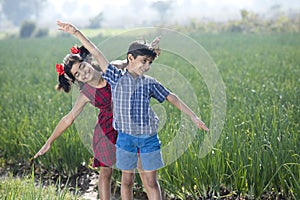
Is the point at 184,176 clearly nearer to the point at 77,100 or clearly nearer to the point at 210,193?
the point at 210,193

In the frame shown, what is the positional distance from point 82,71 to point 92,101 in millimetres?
260

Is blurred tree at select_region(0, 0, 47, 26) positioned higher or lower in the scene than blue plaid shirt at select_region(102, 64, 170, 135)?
higher

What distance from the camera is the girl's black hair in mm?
2719

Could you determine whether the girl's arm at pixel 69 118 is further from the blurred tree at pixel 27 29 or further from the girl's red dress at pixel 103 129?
the blurred tree at pixel 27 29

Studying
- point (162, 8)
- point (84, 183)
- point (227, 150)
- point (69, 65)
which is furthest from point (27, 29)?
point (69, 65)

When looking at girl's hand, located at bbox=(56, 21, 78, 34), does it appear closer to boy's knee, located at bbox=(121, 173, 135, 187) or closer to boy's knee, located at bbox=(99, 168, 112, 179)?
boy's knee, located at bbox=(121, 173, 135, 187)

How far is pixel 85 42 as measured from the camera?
102 inches

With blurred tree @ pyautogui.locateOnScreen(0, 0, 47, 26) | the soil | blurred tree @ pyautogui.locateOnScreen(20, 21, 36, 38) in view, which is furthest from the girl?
blurred tree @ pyautogui.locateOnScreen(0, 0, 47, 26)

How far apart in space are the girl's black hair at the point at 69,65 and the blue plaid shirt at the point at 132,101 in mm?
212

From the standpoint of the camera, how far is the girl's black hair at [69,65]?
272 centimetres

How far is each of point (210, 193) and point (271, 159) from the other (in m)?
0.47

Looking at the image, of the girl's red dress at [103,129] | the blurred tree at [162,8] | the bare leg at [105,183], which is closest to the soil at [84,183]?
the bare leg at [105,183]

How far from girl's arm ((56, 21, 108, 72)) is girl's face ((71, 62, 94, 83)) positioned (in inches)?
3.7

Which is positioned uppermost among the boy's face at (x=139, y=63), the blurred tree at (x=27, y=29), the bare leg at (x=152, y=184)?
the blurred tree at (x=27, y=29)
